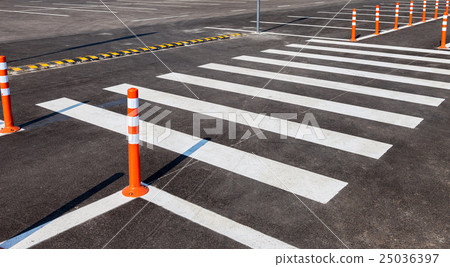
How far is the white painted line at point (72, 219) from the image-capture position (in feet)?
15.3

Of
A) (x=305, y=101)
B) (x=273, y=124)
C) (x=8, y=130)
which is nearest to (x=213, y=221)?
(x=273, y=124)

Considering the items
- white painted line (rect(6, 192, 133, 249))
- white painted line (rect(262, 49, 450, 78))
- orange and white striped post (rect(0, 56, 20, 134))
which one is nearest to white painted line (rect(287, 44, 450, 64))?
white painted line (rect(262, 49, 450, 78))

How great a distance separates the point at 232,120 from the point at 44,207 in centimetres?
389

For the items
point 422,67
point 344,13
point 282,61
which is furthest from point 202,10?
point 422,67

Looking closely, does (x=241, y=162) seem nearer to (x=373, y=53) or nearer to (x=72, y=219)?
(x=72, y=219)

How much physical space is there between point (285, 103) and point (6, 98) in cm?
510

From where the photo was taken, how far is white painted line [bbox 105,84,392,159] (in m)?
7.09

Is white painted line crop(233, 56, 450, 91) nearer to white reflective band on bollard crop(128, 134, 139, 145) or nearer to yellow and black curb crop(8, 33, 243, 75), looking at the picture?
yellow and black curb crop(8, 33, 243, 75)

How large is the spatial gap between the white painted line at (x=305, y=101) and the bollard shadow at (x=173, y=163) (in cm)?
281

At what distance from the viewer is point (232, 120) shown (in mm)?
8367

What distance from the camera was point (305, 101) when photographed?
9516 mm

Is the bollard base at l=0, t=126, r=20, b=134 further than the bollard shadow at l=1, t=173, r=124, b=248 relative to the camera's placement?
Yes

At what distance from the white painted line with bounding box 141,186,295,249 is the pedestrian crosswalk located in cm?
1
